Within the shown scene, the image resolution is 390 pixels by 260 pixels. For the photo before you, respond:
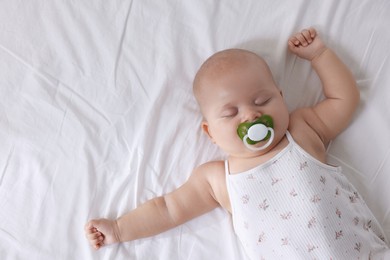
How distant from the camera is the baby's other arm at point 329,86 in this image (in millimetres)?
1415

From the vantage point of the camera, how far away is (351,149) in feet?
4.76

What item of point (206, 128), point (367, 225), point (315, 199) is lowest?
point (367, 225)

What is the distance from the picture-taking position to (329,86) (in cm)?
143

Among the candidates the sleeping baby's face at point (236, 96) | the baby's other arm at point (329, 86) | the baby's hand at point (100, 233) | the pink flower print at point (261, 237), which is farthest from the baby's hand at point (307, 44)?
the baby's hand at point (100, 233)

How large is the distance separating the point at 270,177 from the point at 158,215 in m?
0.32

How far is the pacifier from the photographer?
4.23ft

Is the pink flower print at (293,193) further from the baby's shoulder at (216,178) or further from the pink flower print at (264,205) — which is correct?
the baby's shoulder at (216,178)

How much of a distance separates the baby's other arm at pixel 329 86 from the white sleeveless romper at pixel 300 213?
0.12m

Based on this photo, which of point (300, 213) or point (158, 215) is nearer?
point (300, 213)

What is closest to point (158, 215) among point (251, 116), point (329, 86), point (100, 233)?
point (100, 233)

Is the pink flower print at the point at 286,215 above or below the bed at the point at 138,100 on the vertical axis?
below

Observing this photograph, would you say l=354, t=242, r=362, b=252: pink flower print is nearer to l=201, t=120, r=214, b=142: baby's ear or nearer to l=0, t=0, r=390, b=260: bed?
l=0, t=0, r=390, b=260: bed

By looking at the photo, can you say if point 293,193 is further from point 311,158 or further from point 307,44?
point 307,44

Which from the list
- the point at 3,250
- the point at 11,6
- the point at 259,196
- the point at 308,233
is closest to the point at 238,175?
the point at 259,196
